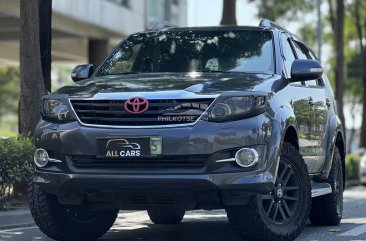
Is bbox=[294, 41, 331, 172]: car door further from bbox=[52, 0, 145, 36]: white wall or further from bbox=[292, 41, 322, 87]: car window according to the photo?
bbox=[52, 0, 145, 36]: white wall

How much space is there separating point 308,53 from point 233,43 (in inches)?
74.0

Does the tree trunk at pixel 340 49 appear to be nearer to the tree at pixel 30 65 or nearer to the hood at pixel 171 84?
the tree at pixel 30 65

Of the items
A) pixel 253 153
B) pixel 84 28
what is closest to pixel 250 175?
pixel 253 153

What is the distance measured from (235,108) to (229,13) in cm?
1277

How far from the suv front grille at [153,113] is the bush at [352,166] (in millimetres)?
20744

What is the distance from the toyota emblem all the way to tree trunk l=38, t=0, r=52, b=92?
5.77 meters

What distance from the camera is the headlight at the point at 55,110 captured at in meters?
6.46

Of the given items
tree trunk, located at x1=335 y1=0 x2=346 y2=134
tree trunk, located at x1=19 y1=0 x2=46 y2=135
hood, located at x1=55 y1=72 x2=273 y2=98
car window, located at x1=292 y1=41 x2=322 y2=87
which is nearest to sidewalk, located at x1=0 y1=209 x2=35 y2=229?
tree trunk, located at x1=19 y1=0 x2=46 y2=135

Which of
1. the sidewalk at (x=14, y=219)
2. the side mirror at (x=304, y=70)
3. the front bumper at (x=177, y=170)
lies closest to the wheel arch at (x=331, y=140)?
the side mirror at (x=304, y=70)

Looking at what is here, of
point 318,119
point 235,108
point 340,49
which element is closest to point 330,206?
point 318,119

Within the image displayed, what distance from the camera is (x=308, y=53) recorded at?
9203 mm

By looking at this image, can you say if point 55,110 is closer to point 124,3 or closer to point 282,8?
point 124,3

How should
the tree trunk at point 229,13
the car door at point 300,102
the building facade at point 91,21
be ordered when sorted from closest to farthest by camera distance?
the car door at point 300,102 < the tree trunk at point 229,13 < the building facade at point 91,21

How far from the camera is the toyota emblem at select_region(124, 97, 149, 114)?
6223 mm
